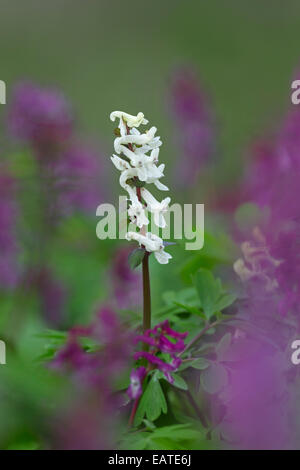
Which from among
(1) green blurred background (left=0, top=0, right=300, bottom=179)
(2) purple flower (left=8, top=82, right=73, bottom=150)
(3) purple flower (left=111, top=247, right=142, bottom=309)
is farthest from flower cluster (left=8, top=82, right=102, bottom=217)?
(1) green blurred background (left=0, top=0, right=300, bottom=179)

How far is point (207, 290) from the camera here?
904mm

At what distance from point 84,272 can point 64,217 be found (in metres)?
0.38

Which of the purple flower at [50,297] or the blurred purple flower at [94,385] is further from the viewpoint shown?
the purple flower at [50,297]

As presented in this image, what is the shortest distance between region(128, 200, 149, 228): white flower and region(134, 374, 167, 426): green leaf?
178mm

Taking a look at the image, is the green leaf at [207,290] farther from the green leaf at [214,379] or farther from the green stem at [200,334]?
the green leaf at [214,379]

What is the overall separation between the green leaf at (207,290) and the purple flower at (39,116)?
616 mm

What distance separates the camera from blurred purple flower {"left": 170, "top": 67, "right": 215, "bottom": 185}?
215 centimetres

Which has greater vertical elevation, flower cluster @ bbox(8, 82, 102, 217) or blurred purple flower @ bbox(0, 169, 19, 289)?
flower cluster @ bbox(8, 82, 102, 217)

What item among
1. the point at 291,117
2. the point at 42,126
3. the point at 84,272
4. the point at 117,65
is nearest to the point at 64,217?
the point at 42,126

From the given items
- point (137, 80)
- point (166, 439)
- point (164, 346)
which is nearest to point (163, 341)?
point (164, 346)

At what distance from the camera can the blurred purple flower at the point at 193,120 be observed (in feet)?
7.06

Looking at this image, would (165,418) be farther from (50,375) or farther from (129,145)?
(129,145)

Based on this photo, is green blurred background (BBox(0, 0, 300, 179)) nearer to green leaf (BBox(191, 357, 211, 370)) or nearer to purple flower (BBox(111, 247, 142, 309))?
purple flower (BBox(111, 247, 142, 309))

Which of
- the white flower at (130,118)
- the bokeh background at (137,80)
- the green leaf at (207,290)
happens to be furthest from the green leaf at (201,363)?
the bokeh background at (137,80)
